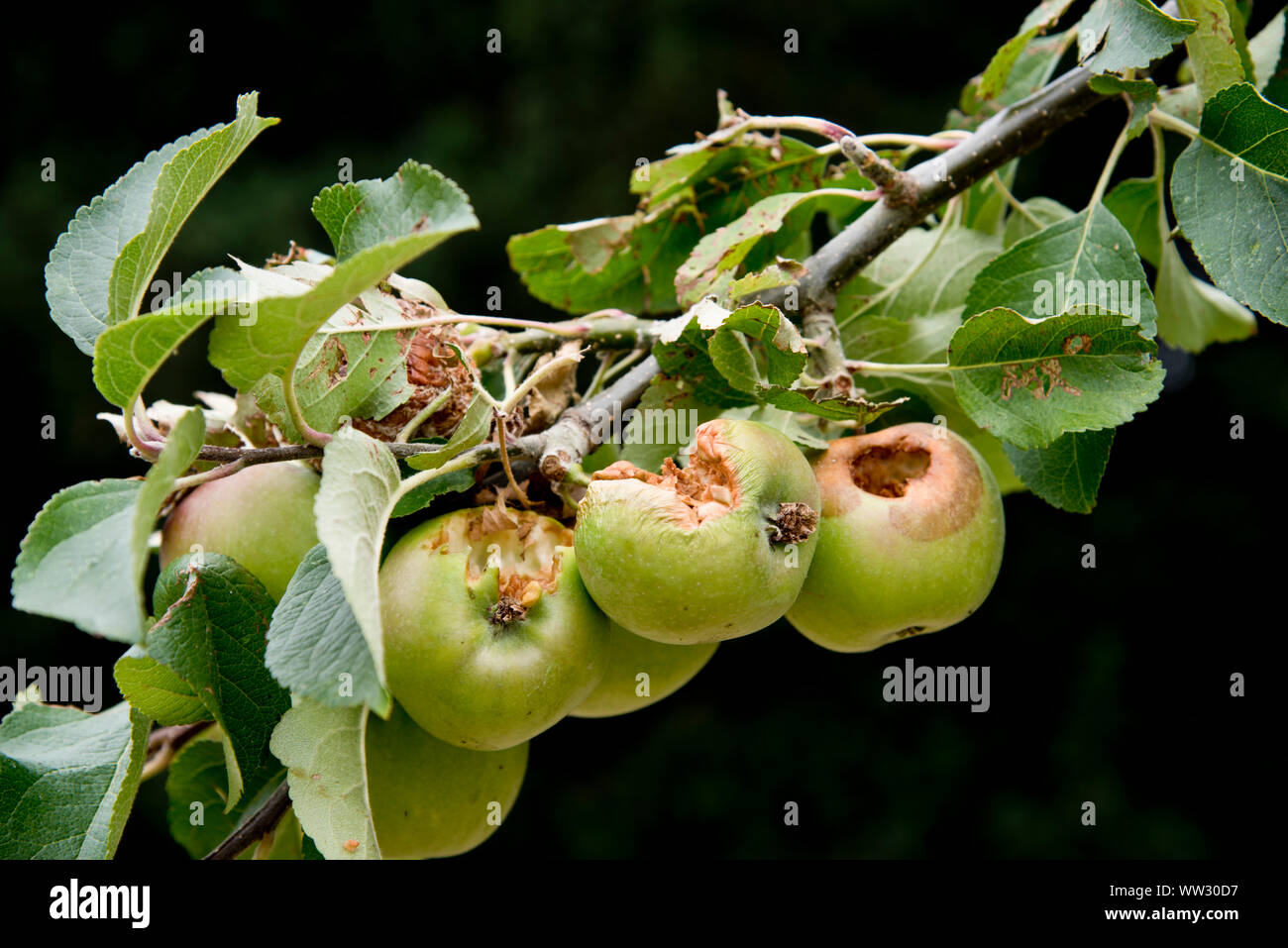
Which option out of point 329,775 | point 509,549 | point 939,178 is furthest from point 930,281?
point 329,775

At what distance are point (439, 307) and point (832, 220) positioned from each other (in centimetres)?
32

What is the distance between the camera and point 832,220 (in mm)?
743

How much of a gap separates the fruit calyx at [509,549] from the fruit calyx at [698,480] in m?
0.04

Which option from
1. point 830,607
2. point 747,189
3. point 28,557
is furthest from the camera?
point 747,189

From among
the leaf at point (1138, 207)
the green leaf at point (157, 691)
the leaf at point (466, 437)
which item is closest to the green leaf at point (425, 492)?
the leaf at point (466, 437)

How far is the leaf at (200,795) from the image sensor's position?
23.2 inches

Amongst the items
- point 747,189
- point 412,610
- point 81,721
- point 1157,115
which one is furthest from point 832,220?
point 81,721

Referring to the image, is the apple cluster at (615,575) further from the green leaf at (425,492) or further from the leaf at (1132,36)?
the leaf at (1132,36)

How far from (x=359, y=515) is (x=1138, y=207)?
56cm

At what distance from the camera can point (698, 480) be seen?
1.47 ft

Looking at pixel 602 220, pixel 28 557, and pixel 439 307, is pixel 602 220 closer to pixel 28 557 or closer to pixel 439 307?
pixel 439 307

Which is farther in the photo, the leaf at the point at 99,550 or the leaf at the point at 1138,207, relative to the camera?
the leaf at the point at 1138,207

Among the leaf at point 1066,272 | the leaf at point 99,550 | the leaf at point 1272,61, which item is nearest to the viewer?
the leaf at point 99,550

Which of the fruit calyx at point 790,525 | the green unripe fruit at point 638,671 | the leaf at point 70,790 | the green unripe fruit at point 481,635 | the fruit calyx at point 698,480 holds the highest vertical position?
the fruit calyx at point 698,480
